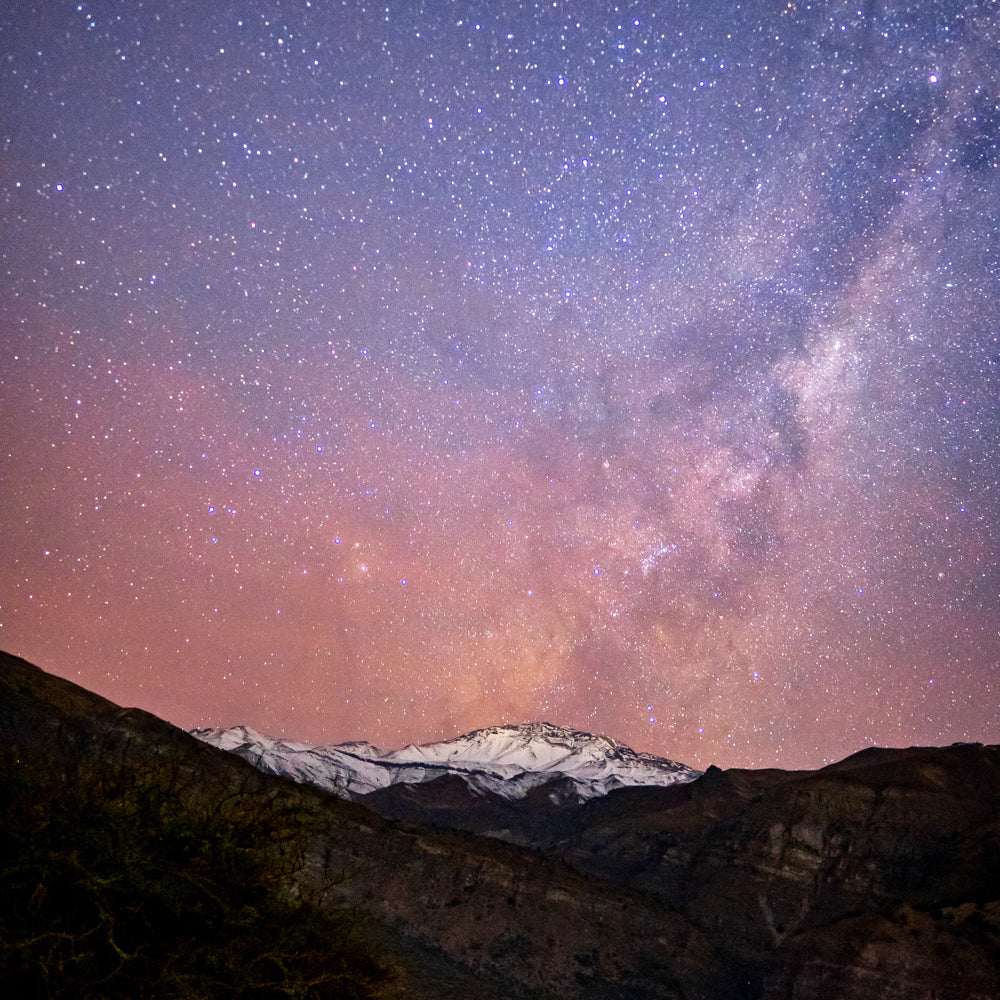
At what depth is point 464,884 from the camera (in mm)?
73125

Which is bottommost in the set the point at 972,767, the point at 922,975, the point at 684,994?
the point at 684,994

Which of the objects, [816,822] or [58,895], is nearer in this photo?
[58,895]

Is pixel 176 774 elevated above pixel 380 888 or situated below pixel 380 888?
above

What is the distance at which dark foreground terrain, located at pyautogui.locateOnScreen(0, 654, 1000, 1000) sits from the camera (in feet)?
19.7

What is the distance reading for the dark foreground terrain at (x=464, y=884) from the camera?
601 centimetres

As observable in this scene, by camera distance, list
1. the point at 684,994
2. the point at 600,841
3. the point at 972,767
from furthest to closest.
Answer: the point at 600,841
the point at 972,767
the point at 684,994

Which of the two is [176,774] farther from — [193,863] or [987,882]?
[987,882]

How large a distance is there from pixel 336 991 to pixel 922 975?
73.7 metres

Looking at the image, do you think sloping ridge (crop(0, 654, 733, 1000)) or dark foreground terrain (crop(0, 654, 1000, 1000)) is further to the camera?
sloping ridge (crop(0, 654, 733, 1000))

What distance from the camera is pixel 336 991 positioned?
700cm

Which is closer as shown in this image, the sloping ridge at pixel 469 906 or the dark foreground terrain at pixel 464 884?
the dark foreground terrain at pixel 464 884

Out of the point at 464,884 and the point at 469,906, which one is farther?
the point at 464,884

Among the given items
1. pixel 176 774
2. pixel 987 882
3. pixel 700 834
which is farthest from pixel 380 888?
pixel 176 774

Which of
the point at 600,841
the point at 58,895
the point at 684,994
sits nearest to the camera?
the point at 58,895
